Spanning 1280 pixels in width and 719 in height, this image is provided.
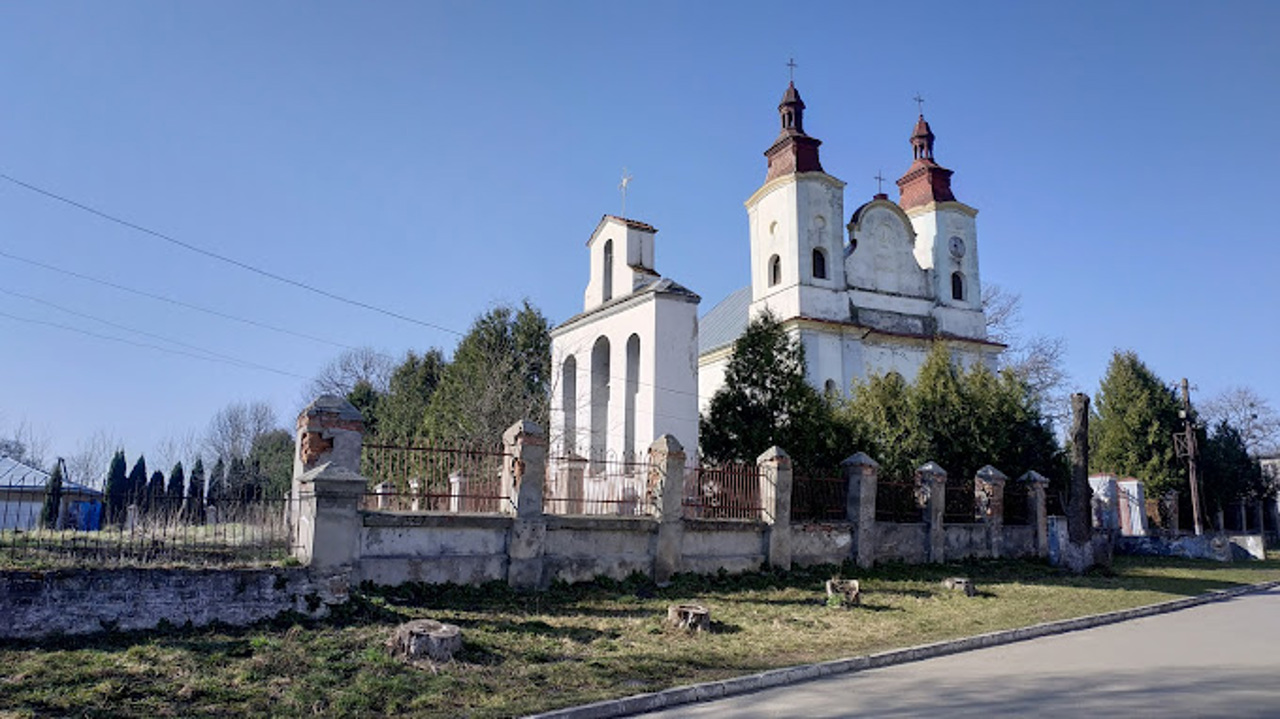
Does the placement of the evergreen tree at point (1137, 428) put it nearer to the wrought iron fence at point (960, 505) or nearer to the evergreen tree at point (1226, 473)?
the evergreen tree at point (1226, 473)

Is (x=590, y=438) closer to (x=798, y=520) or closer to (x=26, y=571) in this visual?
(x=798, y=520)

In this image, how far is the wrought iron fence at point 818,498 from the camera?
637 inches

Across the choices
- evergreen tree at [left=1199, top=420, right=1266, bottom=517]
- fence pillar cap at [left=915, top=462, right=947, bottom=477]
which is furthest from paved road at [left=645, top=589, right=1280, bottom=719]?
evergreen tree at [left=1199, top=420, right=1266, bottom=517]

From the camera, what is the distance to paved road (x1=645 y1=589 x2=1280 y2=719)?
6.87 metres

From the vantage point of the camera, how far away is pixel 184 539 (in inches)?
395

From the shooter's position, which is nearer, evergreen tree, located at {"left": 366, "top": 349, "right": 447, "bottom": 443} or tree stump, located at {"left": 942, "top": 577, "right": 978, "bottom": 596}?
tree stump, located at {"left": 942, "top": 577, "right": 978, "bottom": 596}

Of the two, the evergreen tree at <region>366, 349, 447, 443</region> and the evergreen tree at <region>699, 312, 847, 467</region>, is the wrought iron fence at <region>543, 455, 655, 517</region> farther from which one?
the evergreen tree at <region>366, 349, 447, 443</region>

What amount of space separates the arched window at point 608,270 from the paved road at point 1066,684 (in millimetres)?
15186

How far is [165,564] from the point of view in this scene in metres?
8.91

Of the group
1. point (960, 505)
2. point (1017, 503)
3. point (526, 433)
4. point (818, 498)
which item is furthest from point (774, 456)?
point (1017, 503)

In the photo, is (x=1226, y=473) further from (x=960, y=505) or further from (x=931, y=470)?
(x=931, y=470)

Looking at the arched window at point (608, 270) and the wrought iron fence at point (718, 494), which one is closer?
the wrought iron fence at point (718, 494)

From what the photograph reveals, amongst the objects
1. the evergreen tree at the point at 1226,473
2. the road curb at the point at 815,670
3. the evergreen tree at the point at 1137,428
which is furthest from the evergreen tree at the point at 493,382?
the evergreen tree at the point at 1226,473

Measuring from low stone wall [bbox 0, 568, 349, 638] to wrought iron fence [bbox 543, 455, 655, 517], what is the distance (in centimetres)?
450
